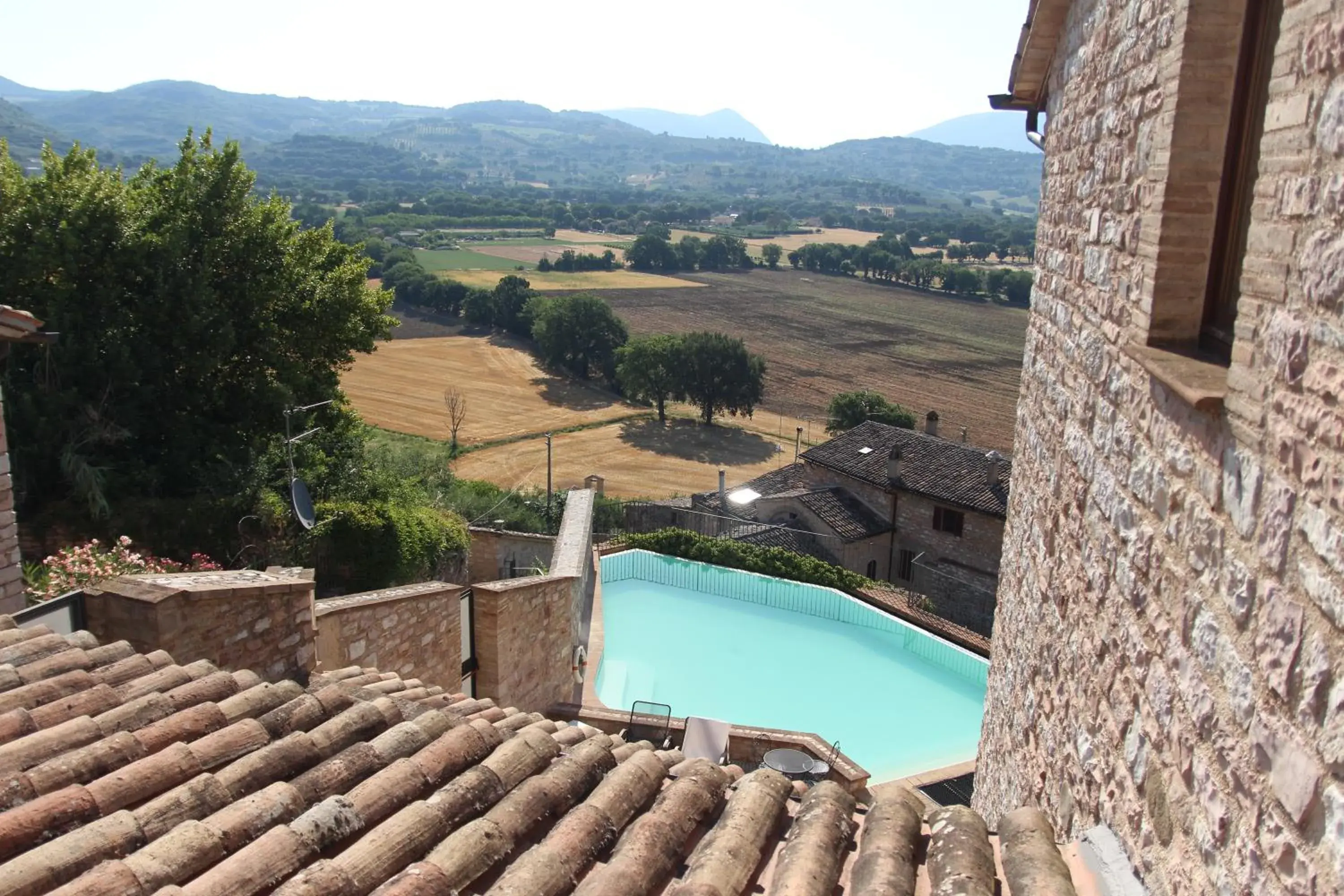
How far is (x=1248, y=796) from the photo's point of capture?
89.7 inches

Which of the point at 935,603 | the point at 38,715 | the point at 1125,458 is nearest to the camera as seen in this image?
the point at 1125,458

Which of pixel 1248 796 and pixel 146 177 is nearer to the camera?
pixel 1248 796

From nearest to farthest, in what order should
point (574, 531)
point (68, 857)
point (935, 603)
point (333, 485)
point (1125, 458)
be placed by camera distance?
point (68, 857) < point (1125, 458) < point (574, 531) < point (333, 485) < point (935, 603)

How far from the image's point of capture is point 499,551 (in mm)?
18250

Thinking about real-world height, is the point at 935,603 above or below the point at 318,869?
below

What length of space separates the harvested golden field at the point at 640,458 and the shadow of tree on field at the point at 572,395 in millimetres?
4138

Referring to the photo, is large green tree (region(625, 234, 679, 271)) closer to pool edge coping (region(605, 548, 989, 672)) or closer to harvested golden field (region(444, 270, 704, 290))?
harvested golden field (region(444, 270, 704, 290))

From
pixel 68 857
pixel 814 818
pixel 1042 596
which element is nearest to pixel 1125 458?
pixel 1042 596

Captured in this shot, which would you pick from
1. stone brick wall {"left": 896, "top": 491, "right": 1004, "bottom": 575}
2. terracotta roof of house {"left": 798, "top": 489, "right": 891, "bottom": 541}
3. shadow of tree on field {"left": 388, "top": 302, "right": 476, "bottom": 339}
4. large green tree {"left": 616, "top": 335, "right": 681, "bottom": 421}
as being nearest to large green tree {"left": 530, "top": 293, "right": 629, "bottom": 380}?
large green tree {"left": 616, "top": 335, "right": 681, "bottom": 421}

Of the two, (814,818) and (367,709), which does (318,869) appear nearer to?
(367,709)

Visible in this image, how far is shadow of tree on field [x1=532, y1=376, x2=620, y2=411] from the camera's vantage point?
2176 inches

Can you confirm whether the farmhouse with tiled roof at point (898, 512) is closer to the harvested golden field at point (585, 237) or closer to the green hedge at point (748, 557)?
the green hedge at point (748, 557)

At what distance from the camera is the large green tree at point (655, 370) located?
5256cm

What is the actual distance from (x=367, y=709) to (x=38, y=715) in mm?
1236
